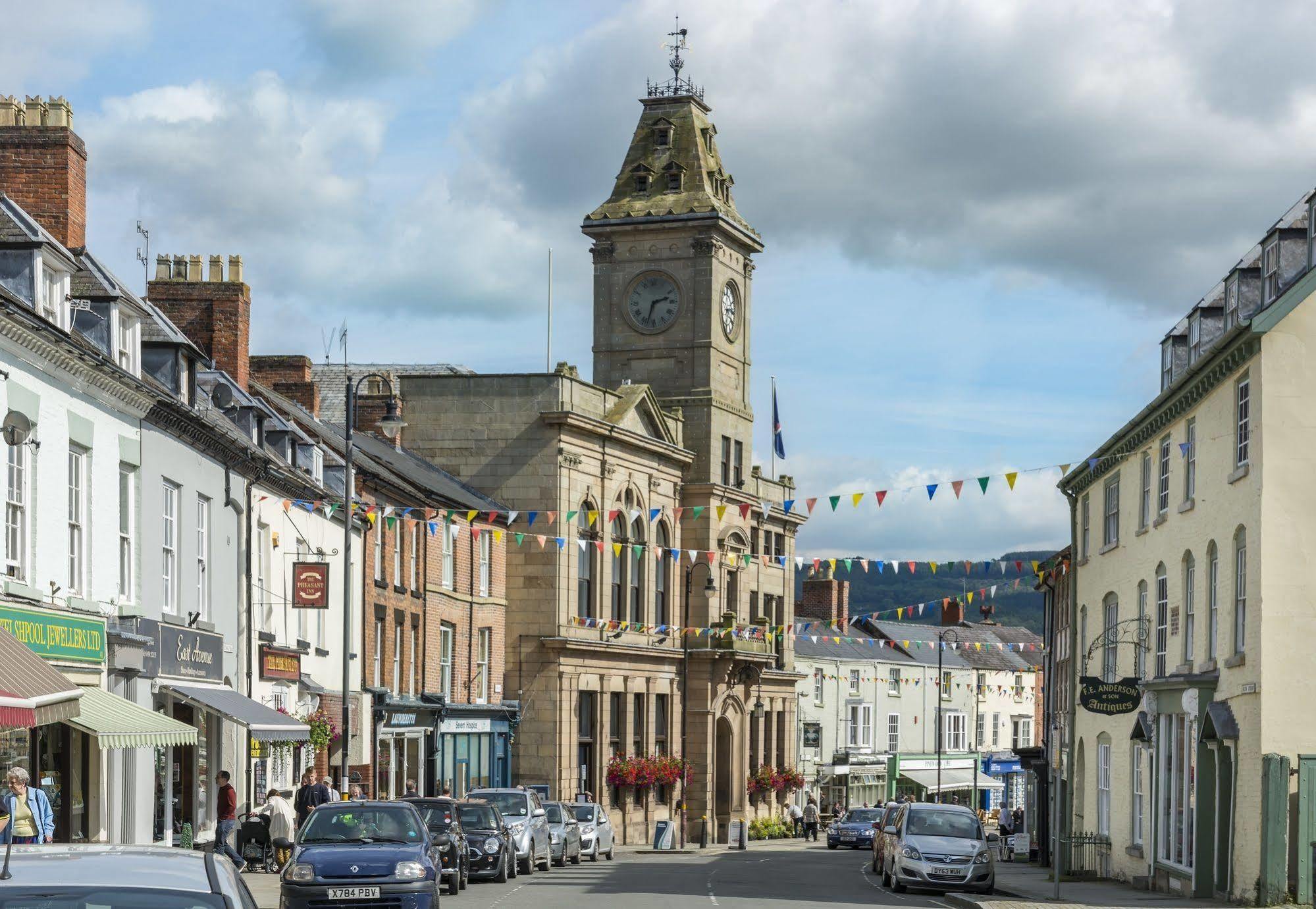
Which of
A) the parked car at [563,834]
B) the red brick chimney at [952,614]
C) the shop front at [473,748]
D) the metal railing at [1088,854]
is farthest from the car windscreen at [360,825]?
the red brick chimney at [952,614]

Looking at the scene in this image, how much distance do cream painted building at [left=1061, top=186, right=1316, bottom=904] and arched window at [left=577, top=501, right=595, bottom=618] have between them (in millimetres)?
28260

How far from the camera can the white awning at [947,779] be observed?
103000 millimetres

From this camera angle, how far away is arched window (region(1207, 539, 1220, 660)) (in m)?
30.2

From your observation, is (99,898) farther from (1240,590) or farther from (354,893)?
(1240,590)

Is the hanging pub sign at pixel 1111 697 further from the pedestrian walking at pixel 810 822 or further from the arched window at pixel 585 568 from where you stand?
the pedestrian walking at pixel 810 822

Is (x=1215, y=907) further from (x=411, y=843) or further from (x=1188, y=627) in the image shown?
(x=411, y=843)

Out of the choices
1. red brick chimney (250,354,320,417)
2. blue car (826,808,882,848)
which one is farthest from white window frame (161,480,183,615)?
blue car (826,808,882,848)

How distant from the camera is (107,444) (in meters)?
29.1

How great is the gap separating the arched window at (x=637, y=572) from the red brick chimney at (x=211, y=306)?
95.8 ft

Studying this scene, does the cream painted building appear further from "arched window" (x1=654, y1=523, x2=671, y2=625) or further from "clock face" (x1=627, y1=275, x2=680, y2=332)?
"clock face" (x1=627, y1=275, x2=680, y2=332)

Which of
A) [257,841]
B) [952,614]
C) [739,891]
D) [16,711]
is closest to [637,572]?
[739,891]

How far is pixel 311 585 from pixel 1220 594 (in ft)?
58.9

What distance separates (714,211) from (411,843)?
52463 millimetres

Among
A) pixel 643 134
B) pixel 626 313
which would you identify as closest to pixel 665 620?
pixel 626 313
